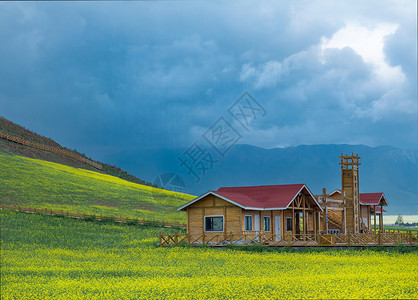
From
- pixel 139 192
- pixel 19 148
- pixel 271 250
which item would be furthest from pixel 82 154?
pixel 271 250

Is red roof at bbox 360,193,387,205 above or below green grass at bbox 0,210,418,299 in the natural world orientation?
above

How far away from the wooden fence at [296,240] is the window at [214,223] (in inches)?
26.7

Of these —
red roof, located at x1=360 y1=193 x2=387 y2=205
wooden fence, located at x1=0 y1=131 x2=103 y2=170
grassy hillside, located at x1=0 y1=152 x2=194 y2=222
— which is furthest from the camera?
wooden fence, located at x1=0 y1=131 x2=103 y2=170

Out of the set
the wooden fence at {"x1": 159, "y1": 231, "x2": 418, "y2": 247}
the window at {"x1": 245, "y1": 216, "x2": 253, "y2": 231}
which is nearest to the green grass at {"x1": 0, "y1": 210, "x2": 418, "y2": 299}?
the wooden fence at {"x1": 159, "y1": 231, "x2": 418, "y2": 247}

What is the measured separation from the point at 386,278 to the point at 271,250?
15849 millimetres

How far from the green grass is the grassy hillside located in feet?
52.7

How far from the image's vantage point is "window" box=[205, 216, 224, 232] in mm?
46281

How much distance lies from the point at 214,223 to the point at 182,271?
17.0m

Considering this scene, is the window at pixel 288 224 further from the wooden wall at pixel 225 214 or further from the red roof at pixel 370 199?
the red roof at pixel 370 199

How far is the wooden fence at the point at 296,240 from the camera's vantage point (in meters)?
40.3

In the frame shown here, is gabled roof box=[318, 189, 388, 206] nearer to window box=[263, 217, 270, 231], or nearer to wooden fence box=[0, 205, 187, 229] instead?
window box=[263, 217, 270, 231]

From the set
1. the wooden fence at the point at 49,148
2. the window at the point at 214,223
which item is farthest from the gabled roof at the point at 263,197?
the wooden fence at the point at 49,148

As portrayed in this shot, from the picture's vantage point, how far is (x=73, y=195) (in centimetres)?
7156

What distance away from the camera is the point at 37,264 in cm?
3325
